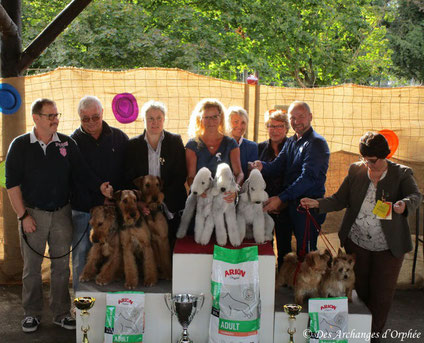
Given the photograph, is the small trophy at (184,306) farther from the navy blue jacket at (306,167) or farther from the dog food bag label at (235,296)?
the navy blue jacket at (306,167)

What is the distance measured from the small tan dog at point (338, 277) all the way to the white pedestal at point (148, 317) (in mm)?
1116

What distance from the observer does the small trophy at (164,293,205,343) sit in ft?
9.82

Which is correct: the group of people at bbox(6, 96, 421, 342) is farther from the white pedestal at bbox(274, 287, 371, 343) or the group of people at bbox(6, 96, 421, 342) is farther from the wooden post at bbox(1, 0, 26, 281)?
the wooden post at bbox(1, 0, 26, 281)

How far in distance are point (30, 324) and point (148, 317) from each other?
115 centimetres

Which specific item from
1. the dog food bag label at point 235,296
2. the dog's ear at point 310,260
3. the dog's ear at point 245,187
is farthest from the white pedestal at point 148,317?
the dog's ear at point 310,260

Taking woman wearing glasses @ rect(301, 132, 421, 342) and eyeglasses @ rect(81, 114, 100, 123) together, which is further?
eyeglasses @ rect(81, 114, 100, 123)

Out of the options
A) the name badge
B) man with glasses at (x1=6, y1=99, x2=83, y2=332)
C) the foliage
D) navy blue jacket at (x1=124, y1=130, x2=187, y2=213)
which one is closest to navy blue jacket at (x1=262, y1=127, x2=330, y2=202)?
the name badge

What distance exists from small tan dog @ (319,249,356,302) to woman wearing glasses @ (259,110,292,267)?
0.77 meters

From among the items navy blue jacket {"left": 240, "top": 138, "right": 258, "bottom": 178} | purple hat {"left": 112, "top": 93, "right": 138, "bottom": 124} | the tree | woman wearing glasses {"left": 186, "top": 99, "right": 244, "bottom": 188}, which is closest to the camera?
woman wearing glasses {"left": 186, "top": 99, "right": 244, "bottom": 188}

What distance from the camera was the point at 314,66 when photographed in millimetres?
14086

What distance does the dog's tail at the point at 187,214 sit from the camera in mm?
3346

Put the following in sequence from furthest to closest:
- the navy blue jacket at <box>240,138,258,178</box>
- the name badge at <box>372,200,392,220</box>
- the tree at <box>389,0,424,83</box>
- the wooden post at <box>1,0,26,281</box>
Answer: the tree at <box>389,0,424,83</box>, the wooden post at <box>1,0,26,281</box>, the navy blue jacket at <box>240,138,258,178</box>, the name badge at <box>372,200,392,220</box>

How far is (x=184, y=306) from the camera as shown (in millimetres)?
2984

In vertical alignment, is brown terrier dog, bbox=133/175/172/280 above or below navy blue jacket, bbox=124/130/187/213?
below
